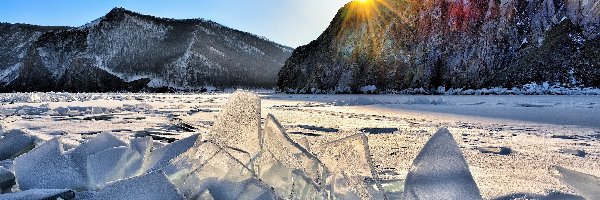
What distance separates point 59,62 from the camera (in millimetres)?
78125

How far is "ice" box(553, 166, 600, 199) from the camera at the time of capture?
88 centimetres

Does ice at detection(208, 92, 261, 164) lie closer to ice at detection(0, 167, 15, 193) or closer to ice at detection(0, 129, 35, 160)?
ice at detection(0, 167, 15, 193)

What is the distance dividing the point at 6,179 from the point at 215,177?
1.94 feet

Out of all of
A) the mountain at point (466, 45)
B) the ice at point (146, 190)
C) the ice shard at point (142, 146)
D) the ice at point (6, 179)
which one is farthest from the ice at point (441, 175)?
the mountain at point (466, 45)

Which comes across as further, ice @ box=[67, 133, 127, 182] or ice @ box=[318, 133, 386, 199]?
ice @ box=[67, 133, 127, 182]

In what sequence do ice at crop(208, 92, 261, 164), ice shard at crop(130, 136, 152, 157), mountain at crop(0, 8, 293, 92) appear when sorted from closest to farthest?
ice at crop(208, 92, 261, 164) → ice shard at crop(130, 136, 152, 157) → mountain at crop(0, 8, 293, 92)

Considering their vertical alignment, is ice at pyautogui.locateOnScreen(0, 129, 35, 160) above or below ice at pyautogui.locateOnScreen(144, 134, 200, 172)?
below

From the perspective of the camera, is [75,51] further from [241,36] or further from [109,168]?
[109,168]

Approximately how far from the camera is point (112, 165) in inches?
44.0

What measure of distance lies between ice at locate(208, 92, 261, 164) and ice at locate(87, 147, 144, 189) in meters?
0.25

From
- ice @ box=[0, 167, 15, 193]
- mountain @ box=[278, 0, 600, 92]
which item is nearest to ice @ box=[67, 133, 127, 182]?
ice @ box=[0, 167, 15, 193]

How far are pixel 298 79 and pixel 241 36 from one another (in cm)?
5016

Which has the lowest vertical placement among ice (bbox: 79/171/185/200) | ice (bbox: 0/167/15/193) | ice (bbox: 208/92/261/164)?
ice (bbox: 0/167/15/193)

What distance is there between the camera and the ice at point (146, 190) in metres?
0.75
